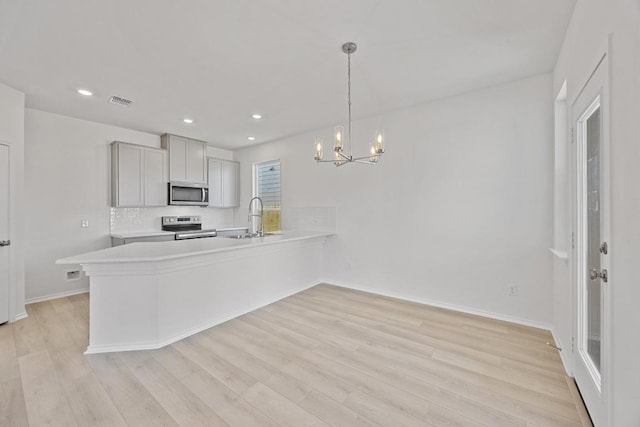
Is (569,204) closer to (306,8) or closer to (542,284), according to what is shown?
(542,284)

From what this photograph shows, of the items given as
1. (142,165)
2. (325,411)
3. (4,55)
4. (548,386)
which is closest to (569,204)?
(548,386)

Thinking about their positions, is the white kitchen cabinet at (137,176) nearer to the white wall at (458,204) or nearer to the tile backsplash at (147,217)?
the tile backsplash at (147,217)

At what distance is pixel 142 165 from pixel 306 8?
12.9 ft

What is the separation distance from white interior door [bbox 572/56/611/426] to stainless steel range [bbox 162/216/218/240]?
200 inches

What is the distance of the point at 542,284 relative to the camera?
9.28ft

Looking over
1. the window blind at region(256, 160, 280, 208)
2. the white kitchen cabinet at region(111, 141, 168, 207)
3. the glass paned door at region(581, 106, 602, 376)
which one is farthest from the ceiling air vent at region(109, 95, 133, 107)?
the glass paned door at region(581, 106, 602, 376)

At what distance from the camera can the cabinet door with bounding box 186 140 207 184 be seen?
5.11 metres

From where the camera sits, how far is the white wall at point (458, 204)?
2867 millimetres

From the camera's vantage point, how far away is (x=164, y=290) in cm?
254

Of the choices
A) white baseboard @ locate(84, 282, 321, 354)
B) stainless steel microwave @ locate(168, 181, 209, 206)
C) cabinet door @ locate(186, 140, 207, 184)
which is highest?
cabinet door @ locate(186, 140, 207, 184)

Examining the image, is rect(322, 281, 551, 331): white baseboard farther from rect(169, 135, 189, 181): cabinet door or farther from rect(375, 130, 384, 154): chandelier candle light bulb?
rect(169, 135, 189, 181): cabinet door

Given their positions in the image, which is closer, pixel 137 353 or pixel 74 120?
pixel 137 353

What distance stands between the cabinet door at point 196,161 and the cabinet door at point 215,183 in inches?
8.0

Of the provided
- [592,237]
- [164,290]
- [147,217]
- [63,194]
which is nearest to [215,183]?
[147,217]
